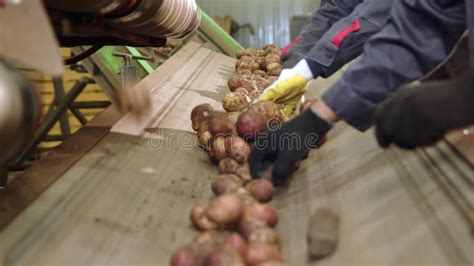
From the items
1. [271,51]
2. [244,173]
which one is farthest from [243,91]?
[271,51]

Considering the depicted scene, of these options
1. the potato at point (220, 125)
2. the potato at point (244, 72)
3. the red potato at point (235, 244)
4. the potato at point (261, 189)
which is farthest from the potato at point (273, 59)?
the red potato at point (235, 244)

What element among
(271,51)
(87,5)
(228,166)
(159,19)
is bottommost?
(271,51)

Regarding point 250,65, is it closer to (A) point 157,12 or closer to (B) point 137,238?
(A) point 157,12

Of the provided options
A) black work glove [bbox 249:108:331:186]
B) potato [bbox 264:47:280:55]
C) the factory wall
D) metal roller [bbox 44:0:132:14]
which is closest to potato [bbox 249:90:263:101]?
black work glove [bbox 249:108:331:186]

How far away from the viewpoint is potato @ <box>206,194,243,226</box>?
106cm

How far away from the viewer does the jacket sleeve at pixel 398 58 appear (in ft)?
3.93

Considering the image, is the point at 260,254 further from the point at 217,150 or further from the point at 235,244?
the point at 217,150

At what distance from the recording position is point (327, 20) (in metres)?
2.50

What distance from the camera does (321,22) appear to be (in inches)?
99.1

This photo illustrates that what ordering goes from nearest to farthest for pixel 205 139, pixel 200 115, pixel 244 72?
pixel 205 139, pixel 200 115, pixel 244 72

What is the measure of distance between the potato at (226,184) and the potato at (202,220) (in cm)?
11

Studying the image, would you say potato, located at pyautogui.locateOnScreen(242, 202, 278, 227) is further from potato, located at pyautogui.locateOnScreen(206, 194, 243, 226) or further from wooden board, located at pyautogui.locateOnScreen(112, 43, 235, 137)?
wooden board, located at pyautogui.locateOnScreen(112, 43, 235, 137)

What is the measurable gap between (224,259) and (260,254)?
3.3 inches

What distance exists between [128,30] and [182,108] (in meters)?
0.47
